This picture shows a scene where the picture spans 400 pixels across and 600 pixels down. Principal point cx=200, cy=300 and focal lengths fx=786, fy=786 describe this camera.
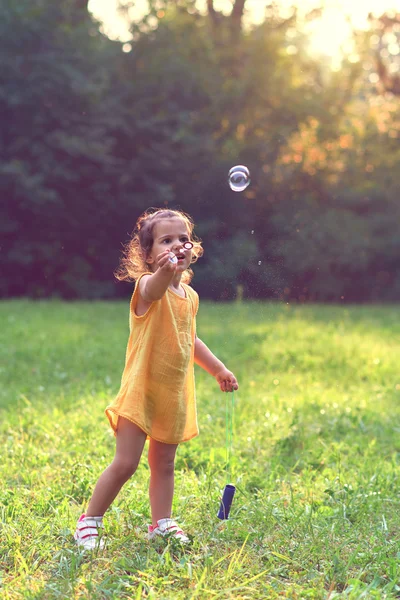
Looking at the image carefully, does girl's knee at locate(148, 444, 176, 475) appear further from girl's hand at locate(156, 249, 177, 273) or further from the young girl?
girl's hand at locate(156, 249, 177, 273)

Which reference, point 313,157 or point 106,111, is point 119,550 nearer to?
point 106,111

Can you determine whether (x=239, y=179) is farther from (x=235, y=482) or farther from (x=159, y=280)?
(x=235, y=482)

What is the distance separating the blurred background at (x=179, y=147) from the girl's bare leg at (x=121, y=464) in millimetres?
10134

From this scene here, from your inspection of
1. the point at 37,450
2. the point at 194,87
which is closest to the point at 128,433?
the point at 37,450

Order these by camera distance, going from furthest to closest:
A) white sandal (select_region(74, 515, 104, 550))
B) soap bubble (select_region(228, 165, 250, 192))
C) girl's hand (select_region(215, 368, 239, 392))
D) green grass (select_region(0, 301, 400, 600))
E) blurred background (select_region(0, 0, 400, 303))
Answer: blurred background (select_region(0, 0, 400, 303))
soap bubble (select_region(228, 165, 250, 192))
girl's hand (select_region(215, 368, 239, 392))
white sandal (select_region(74, 515, 104, 550))
green grass (select_region(0, 301, 400, 600))

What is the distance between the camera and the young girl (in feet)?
9.46

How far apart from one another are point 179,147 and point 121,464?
44.2 ft

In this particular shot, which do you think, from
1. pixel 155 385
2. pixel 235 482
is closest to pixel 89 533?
pixel 155 385

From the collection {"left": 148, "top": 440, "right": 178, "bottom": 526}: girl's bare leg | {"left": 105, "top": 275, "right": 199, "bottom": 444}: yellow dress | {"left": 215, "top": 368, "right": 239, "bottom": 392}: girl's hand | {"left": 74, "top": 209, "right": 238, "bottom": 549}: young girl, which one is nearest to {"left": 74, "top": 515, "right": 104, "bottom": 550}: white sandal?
{"left": 74, "top": 209, "right": 238, "bottom": 549}: young girl

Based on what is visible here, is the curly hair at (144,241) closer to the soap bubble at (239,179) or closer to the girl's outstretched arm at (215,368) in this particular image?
the girl's outstretched arm at (215,368)

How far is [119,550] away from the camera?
2.86 m

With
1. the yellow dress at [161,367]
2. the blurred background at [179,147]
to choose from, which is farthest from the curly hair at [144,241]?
the blurred background at [179,147]

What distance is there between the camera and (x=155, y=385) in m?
2.94

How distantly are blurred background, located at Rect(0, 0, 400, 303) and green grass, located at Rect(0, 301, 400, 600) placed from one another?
22.0 ft
